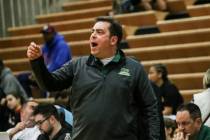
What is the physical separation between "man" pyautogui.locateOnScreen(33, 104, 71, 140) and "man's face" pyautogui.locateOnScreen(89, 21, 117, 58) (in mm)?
1538

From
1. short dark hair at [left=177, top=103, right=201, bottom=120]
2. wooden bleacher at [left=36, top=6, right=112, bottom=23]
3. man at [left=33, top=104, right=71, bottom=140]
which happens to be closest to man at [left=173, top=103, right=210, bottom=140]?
short dark hair at [left=177, top=103, right=201, bottom=120]

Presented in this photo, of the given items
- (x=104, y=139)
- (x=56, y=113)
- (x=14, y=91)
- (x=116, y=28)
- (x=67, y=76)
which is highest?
(x=116, y=28)

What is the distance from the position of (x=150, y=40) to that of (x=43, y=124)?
13.9 feet

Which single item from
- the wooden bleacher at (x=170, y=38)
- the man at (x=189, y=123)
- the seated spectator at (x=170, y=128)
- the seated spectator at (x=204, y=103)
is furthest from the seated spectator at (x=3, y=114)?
the man at (x=189, y=123)

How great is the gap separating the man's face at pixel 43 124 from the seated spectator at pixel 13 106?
183 cm

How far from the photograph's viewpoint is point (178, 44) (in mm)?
8625

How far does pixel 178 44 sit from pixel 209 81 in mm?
3602

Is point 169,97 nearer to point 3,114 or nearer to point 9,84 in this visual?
point 3,114

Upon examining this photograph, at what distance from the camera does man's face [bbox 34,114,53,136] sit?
493cm

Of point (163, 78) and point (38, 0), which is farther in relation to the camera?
point (38, 0)

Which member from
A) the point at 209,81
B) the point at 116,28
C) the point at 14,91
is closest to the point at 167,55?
the point at 14,91

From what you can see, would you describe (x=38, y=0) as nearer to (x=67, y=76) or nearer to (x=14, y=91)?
(x=14, y=91)

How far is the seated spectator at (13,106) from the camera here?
22.9 ft

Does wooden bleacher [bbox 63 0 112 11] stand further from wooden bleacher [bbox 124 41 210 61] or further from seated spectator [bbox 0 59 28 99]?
seated spectator [bbox 0 59 28 99]
